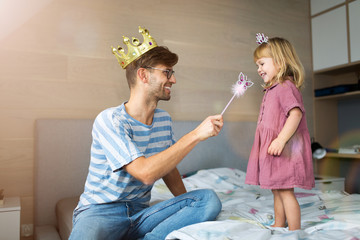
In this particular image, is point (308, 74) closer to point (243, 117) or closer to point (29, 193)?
point (243, 117)

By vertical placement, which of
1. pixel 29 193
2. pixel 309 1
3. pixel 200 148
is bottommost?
pixel 29 193

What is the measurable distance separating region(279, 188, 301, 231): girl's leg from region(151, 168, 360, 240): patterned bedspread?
0.11 ft

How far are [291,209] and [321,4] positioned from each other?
2739 millimetres

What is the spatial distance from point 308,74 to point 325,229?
2.53m

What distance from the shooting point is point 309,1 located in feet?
11.8

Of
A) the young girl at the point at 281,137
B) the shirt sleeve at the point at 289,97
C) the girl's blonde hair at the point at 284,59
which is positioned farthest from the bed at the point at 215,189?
the girl's blonde hair at the point at 284,59

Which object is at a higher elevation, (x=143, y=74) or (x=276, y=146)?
(x=143, y=74)

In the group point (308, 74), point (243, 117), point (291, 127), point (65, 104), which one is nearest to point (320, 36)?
point (308, 74)

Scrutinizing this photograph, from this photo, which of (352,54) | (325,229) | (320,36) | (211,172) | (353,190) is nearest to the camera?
(325,229)

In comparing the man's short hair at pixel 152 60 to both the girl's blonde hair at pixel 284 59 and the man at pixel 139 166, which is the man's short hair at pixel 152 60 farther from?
the girl's blonde hair at pixel 284 59

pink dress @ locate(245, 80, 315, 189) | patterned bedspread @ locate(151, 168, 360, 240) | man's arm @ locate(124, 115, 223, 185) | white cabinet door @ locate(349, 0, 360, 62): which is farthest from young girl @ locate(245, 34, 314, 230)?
white cabinet door @ locate(349, 0, 360, 62)

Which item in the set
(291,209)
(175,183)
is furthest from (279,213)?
(175,183)

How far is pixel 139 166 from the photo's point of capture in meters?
1.19

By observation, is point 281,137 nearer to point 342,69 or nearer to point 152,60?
point 152,60
